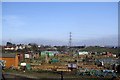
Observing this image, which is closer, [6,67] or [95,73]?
[95,73]

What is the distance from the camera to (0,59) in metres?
33.2

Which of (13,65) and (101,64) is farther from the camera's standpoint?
(101,64)

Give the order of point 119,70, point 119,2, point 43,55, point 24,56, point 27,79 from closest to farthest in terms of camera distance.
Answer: point 119,2, point 27,79, point 119,70, point 24,56, point 43,55

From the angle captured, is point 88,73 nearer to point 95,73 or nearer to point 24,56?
point 95,73

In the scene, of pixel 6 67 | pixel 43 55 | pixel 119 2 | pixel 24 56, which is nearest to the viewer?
pixel 119 2

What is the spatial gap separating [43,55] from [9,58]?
23867mm

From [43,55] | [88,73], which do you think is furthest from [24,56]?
[88,73]

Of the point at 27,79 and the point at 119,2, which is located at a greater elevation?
the point at 119,2

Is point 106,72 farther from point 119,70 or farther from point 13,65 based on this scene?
point 13,65

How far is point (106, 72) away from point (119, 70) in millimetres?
1677

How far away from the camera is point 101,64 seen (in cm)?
4012

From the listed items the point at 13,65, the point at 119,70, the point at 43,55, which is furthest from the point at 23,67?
the point at 43,55

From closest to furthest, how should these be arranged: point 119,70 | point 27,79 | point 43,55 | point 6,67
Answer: point 27,79
point 119,70
point 6,67
point 43,55

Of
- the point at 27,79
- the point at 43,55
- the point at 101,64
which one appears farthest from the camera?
the point at 43,55
